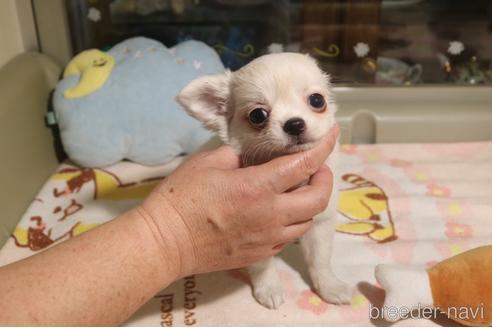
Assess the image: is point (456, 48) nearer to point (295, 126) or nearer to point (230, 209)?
point (295, 126)

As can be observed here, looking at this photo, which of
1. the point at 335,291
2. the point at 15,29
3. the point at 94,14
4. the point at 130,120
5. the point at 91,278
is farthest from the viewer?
the point at 94,14

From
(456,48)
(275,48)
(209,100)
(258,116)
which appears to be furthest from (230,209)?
(456,48)

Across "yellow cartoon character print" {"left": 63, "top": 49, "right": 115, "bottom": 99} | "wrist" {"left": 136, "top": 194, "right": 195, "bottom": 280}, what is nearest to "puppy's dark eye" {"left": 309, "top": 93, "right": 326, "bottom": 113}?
"wrist" {"left": 136, "top": 194, "right": 195, "bottom": 280}

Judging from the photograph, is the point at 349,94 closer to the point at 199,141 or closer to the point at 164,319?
the point at 199,141

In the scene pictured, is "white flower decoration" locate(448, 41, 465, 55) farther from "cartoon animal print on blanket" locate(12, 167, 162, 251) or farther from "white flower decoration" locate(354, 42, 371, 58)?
"cartoon animal print on blanket" locate(12, 167, 162, 251)

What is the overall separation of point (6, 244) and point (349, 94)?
4.01 feet

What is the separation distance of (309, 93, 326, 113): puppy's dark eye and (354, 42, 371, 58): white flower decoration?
1.06m

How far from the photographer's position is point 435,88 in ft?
6.15

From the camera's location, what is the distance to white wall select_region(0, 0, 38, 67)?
169 cm

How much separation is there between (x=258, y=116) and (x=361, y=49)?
1128mm

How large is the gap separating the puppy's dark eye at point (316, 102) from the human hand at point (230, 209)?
0.10 meters

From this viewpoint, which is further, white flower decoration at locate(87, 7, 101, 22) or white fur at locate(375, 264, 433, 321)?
white flower decoration at locate(87, 7, 101, 22)

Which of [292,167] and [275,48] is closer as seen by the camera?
[292,167]

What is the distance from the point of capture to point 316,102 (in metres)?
1.04
